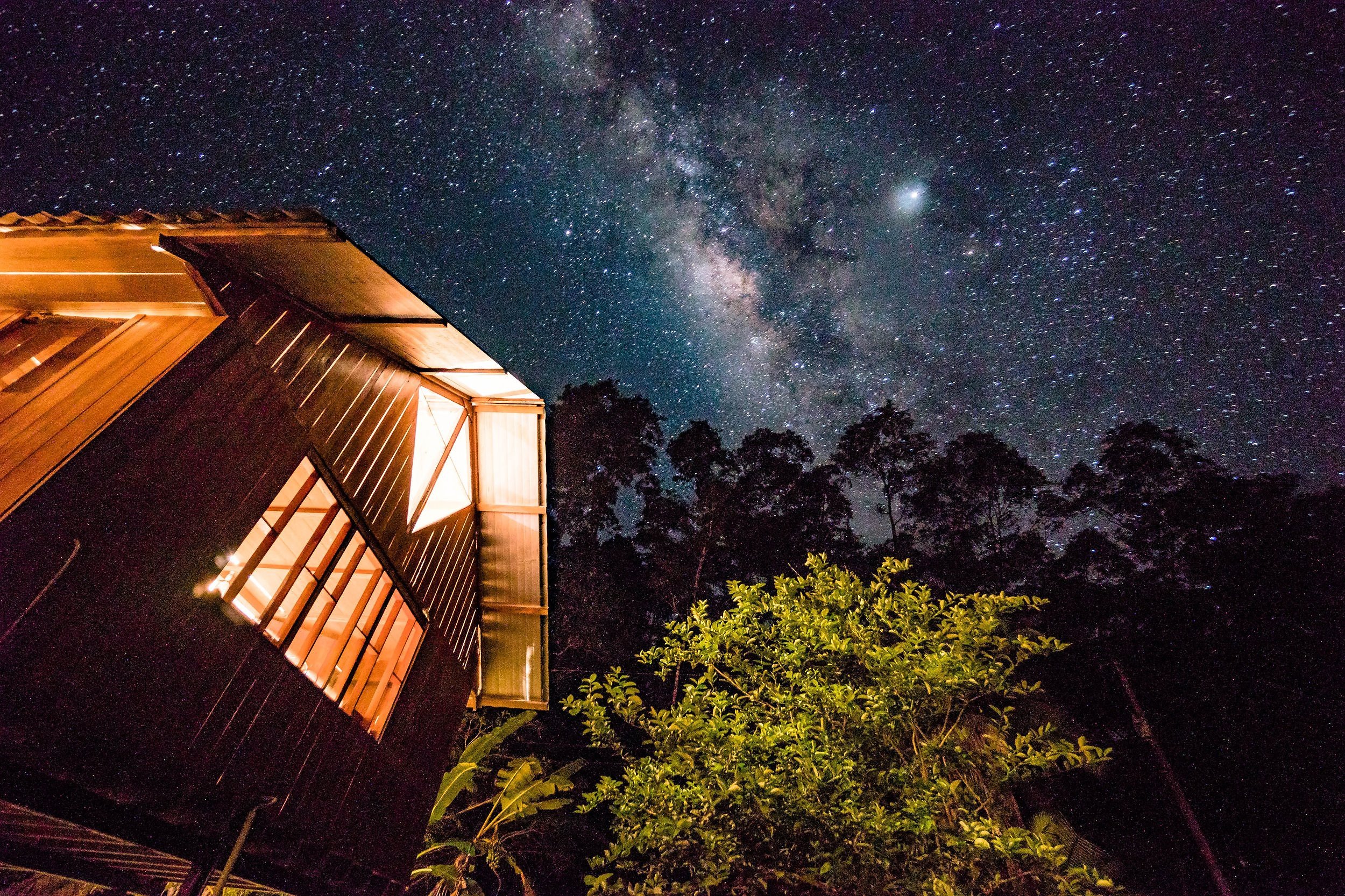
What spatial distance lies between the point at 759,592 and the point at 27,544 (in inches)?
220

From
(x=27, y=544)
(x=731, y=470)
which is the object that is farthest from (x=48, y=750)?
(x=731, y=470)

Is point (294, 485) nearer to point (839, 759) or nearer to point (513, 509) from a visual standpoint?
point (513, 509)

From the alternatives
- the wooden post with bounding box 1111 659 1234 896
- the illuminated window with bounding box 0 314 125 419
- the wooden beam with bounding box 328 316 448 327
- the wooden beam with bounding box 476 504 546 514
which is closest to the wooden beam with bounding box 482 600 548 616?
the wooden beam with bounding box 476 504 546 514

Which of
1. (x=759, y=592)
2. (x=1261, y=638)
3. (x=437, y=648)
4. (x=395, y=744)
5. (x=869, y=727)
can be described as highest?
(x=1261, y=638)

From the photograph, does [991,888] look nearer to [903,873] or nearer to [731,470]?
[903,873]

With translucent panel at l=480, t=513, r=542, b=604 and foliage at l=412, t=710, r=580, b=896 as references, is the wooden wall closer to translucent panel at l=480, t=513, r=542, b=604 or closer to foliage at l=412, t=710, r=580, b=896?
foliage at l=412, t=710, r=580, b=896

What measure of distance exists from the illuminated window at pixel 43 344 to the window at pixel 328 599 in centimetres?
132

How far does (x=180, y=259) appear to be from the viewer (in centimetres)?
279

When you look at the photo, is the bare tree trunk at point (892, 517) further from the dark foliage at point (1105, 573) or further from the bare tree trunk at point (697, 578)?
the bare tree trunk at point (697, 578)

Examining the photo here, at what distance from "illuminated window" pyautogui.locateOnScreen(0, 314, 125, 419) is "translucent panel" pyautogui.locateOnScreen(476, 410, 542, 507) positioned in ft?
11.7

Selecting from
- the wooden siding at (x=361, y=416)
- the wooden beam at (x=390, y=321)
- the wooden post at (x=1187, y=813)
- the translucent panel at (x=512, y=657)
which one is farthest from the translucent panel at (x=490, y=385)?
the wooden post at (x=1187, y=813)

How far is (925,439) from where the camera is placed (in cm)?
1806

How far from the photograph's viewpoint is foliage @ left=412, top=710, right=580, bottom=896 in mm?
6684

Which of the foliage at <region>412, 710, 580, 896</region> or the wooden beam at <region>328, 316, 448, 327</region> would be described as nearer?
the wooden beam at <region>328, 316, 448, 327</region>
